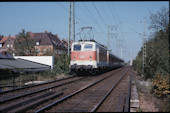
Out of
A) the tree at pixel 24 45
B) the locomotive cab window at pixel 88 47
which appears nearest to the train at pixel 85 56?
the locomotive cab window at pixel 88 47

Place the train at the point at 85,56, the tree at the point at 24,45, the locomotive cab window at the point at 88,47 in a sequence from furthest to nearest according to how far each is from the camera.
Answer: the tree at the point at 24,45
the locomotive cab window at the point at 88,47
the train at the point at 85,56

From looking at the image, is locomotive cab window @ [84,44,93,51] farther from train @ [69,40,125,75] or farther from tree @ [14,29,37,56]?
tree @ [14,29,37,56]

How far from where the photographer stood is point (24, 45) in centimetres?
4775

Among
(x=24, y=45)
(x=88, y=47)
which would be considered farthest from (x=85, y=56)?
(x=24, y=45)

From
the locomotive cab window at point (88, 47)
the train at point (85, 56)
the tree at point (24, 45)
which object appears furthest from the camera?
the tree at point (24, 45)

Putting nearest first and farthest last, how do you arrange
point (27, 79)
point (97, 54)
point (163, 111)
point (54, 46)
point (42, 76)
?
point (163, 111), point (27, 79), point (42, 76), point (97, 54), point (54, 46)

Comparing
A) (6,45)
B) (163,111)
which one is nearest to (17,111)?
(163,111)

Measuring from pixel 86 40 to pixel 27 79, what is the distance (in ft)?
26.2

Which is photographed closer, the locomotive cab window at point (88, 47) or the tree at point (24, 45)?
the locomotive cab window at point (88, 47)

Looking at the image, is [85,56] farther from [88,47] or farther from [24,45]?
[24,45]

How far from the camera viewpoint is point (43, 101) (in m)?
8.17

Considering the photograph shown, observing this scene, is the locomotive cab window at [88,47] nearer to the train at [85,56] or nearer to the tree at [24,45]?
the train at [85,56]

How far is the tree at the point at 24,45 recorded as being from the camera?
4602 centimetres

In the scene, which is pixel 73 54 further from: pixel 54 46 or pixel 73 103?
pixel 54 46
